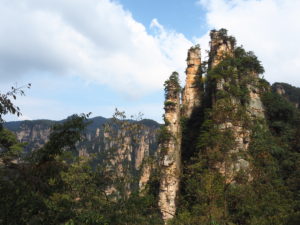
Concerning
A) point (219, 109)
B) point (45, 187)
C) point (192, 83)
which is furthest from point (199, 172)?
point (45, 187)

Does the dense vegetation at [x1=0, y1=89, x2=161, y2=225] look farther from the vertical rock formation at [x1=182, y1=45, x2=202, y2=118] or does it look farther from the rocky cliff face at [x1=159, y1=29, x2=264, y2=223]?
the vertical rock formation at [x1=182, y1=45, x2=202, y2=118]

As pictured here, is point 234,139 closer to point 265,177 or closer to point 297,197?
point 265,177

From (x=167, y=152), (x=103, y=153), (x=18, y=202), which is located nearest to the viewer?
(x=18, y=202)

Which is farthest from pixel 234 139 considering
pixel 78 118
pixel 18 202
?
pixel 18 202

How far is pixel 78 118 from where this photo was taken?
34.1ft

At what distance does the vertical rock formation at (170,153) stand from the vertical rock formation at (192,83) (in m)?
5.53

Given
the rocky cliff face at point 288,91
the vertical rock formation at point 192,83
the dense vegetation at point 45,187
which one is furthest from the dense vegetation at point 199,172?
the rocky cliff face at point 288,91

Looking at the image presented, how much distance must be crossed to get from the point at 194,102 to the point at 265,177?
1833 centimetres

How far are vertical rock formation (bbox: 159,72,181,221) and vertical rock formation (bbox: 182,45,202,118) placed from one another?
18.1ft

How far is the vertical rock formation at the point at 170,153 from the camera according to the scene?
122 ft

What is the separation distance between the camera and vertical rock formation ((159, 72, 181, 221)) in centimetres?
3706

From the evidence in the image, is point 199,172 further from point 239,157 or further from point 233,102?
point 233,102

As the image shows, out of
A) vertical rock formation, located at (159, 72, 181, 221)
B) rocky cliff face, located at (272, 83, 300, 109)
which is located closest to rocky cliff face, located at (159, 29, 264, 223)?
vertical rock formation, located at (159, 72, 181, 221)

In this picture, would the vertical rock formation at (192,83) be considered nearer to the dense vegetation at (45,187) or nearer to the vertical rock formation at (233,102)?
the vertical rock formation at (233,102)
